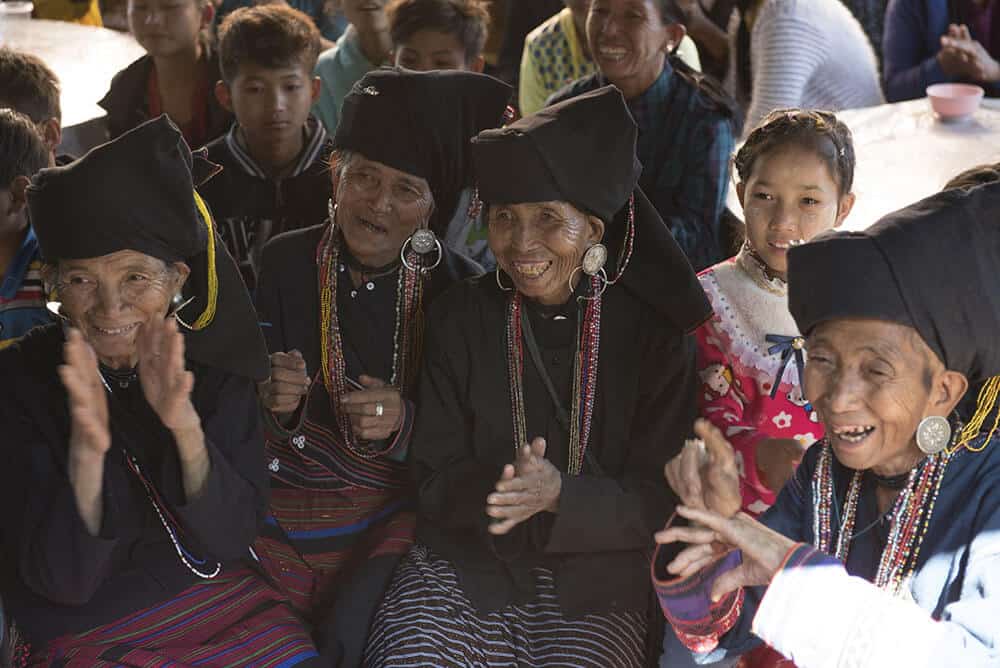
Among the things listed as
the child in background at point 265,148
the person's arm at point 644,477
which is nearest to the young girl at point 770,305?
the person's arm at point 644,477

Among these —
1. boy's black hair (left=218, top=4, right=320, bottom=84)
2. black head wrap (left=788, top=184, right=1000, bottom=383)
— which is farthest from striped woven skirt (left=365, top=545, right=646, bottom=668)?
boy's black hair (left=218, top=4, right=320, bottom=84)

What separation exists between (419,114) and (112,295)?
906 millimetres

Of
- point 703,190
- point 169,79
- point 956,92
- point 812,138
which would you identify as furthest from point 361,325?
point 956,92

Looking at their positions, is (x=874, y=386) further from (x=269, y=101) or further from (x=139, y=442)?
(x=269, y=101)

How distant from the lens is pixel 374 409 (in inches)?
106

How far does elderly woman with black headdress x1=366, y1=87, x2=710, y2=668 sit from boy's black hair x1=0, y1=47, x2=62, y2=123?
71.5 inches

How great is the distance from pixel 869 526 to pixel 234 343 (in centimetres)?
132

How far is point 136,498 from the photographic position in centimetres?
238

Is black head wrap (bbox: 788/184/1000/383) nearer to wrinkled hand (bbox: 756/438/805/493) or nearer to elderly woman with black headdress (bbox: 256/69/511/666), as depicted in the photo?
wrinkled hand (bbox: 756/438/805/493)

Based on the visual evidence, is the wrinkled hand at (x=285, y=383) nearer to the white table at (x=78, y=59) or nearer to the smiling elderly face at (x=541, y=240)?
the smiling elderly face at (x=541, y=240)

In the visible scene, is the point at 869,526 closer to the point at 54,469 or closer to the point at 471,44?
the point at 54,469

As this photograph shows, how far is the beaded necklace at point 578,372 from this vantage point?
264cm

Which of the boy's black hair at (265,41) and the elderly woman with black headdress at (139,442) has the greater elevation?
the boy's black hair at (265,41)

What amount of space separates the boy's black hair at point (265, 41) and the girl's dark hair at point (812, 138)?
66.3 inches
